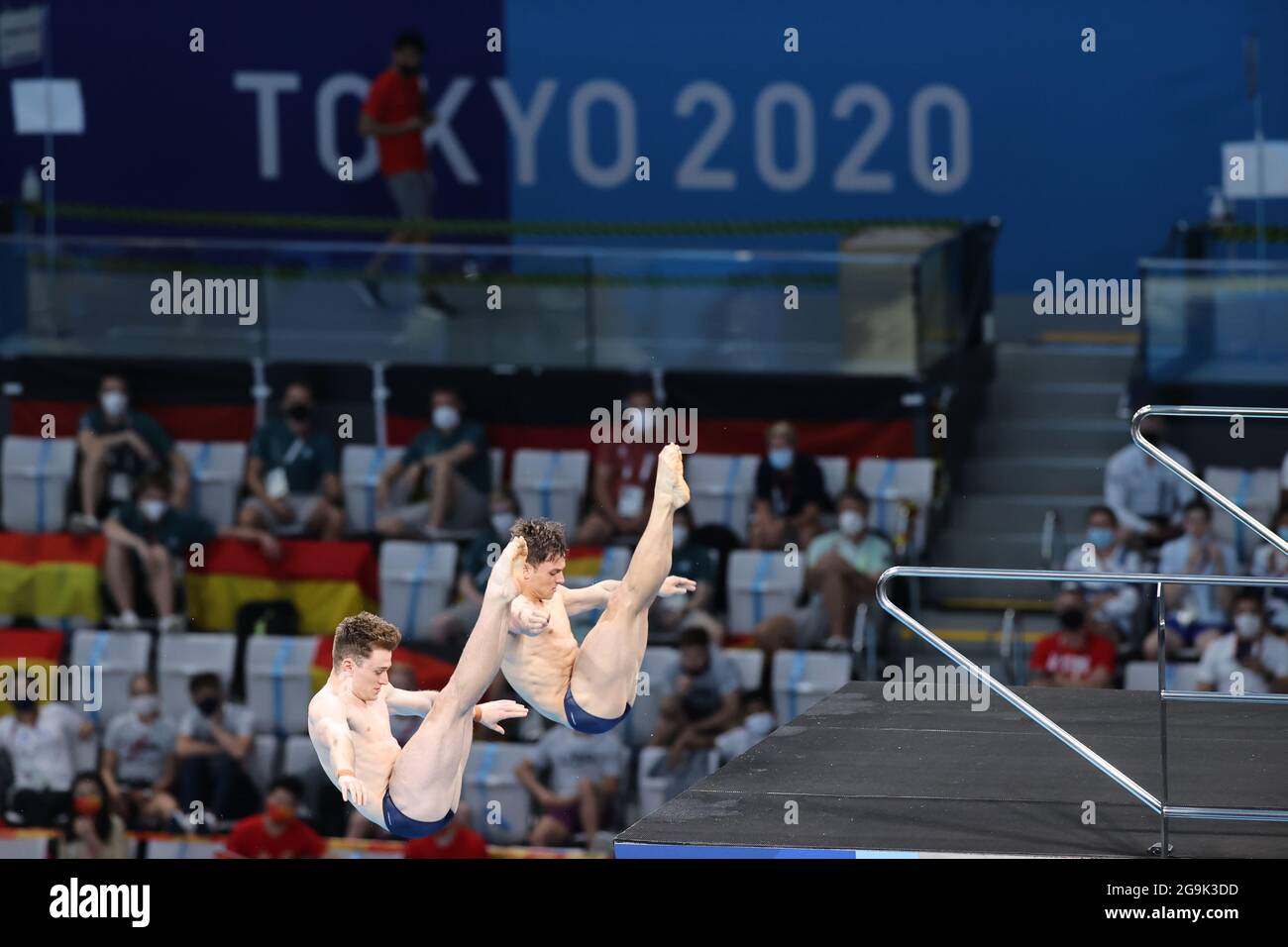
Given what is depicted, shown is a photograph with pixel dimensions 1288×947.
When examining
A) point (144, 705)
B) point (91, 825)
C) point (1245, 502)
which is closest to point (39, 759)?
point (91, 825)

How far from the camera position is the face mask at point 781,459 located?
Result: 12.4 meters

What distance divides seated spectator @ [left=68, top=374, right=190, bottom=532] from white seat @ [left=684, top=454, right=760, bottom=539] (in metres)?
3.14

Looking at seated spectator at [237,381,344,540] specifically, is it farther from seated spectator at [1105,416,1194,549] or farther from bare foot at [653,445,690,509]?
bare foot at [653,445,690,509]

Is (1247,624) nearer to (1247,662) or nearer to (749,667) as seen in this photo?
(1247,662)

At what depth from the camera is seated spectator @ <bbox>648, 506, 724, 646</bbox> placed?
11977mm

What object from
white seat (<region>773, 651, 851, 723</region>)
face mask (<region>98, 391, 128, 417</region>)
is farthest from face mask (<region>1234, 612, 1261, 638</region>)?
face mask (<region>98, 391, 128, 417</region>)

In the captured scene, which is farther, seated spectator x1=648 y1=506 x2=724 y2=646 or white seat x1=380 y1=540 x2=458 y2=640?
white seat x1=380 y1=540 x2=458 y2=640

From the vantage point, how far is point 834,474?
12.4 m

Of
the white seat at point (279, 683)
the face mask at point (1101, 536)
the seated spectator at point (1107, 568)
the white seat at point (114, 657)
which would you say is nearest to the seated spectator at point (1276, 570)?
the seated spectator at point (1107, 568)

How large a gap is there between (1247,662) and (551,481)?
4.21 meters

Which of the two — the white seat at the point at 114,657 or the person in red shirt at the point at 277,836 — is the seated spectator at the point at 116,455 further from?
the person in red shirt at the point at 277,836

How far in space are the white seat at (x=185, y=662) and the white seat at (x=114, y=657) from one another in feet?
0.40
